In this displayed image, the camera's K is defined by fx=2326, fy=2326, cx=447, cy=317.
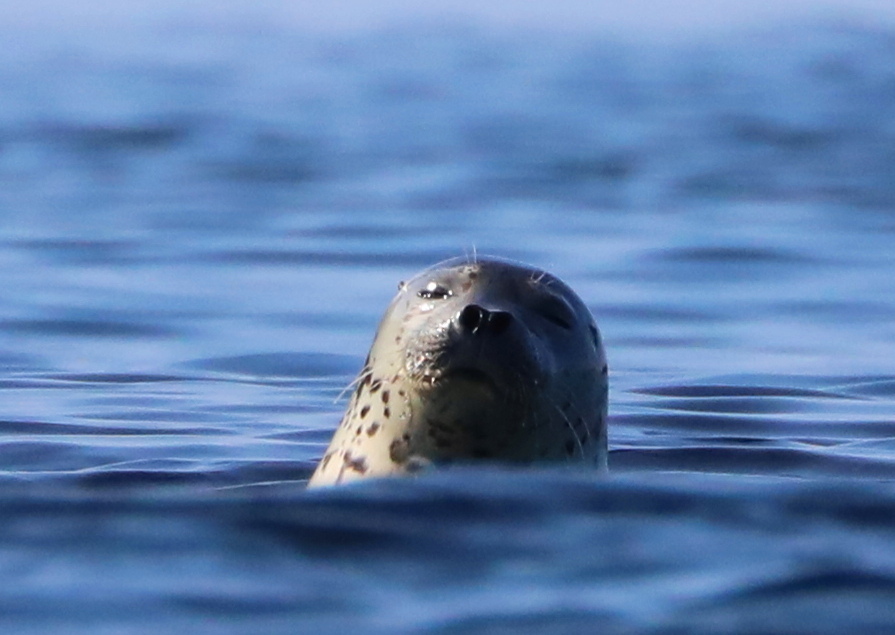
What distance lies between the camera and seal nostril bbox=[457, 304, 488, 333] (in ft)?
19.6

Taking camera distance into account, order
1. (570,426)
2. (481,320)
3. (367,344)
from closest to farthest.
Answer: (481,320) < (570,426) < (367,344)

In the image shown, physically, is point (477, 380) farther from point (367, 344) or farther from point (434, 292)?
point (367, 344)

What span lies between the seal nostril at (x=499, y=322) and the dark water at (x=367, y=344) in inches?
15.5

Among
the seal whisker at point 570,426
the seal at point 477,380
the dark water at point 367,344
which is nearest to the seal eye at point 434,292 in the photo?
the seal at point 477,380

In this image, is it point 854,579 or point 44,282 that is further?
point 44,282

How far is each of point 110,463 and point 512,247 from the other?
715 centimetres

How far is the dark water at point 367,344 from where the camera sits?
4.61 m

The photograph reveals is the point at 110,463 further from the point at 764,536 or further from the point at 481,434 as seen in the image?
the point at 764,536

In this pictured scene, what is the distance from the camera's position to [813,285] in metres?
13.1

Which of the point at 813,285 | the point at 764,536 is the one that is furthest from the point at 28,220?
the point at 764,536

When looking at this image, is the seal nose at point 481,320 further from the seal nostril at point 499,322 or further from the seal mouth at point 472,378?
the seal mouth at point 472,378

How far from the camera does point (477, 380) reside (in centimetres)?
600

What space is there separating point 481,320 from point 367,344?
15.9 ft

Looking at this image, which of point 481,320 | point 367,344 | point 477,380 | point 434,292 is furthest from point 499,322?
point 367,344
